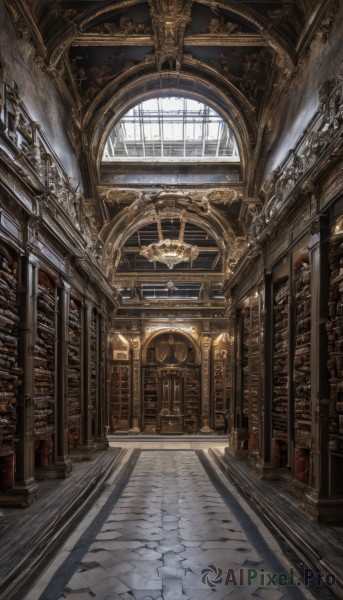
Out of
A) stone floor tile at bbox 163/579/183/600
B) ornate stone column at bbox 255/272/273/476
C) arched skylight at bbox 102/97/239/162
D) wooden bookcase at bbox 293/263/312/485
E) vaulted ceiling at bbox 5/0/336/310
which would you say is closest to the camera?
stone floor tile at bbox 163/579/183/600

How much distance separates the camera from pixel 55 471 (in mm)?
9844

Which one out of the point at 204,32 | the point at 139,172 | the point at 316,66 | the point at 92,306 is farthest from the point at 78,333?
the point at 316,66

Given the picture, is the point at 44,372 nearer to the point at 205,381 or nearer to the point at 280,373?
the point at 280,373

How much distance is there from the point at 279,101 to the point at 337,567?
786 centimetres

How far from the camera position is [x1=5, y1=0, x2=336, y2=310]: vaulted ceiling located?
902 cm

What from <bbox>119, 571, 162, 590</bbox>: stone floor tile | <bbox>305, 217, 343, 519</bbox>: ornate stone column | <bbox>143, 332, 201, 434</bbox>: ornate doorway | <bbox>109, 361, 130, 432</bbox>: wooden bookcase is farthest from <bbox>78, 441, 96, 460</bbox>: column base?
<bbox>143, 332, 201, 434</bbox>: ornate doorway

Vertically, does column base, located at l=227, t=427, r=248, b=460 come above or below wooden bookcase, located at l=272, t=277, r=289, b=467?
below

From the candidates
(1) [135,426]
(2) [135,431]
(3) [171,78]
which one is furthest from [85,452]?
(1) [135,426]

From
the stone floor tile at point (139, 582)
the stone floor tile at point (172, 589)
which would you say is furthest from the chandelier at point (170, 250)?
the stone floor tile at point (172, 589)

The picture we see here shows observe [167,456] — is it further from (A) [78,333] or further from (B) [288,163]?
(B) [288,163]

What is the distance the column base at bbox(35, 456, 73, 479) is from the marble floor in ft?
2.61

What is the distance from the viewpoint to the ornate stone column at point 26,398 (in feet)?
24.6

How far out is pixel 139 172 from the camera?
14.4 metres

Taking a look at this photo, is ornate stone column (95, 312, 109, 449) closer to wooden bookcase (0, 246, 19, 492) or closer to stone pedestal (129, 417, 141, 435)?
stone pedestal (129, 417, 141, 435)
